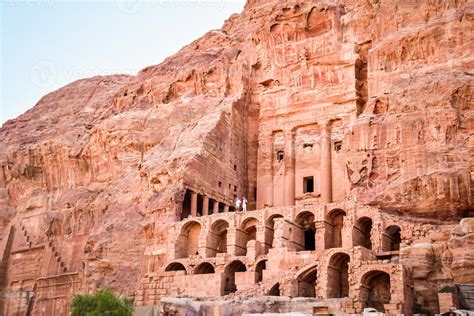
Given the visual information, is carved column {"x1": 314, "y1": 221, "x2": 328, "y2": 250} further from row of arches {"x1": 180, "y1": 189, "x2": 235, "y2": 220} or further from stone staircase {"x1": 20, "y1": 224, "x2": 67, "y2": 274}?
stone staircase {"x1": 20, "y1": 224, "x2": 67, "y2": 274}

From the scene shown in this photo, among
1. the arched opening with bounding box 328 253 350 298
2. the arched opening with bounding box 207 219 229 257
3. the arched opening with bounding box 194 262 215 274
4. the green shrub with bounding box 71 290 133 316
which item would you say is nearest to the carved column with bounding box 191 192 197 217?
the arched opening with bounding box 207 219 229 257

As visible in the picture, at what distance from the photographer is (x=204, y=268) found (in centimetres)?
4372

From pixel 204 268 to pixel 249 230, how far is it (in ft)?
12.8

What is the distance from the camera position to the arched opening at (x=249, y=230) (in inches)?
1761

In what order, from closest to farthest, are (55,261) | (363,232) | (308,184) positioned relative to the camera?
(363,232)
(308,184)
(55,261)

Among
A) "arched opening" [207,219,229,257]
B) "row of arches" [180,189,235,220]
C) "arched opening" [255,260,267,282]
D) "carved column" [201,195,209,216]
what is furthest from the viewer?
"carved column" [201,195,209,216]

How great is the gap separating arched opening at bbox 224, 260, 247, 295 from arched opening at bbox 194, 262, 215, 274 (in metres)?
1.63

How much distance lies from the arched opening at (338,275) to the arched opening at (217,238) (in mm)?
9839

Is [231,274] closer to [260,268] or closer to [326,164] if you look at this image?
[260,268]

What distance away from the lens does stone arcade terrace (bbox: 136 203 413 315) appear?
34656 mm

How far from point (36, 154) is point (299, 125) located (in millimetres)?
22294

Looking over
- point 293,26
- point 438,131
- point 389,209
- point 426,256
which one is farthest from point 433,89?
point 293,26

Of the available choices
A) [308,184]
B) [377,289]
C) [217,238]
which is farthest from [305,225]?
[377,289]

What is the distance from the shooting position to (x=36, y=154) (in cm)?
5881
